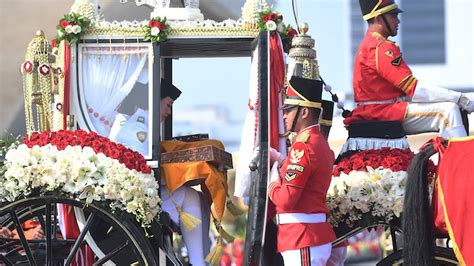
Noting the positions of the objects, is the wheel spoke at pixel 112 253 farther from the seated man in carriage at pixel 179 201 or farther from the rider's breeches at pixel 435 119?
the rider's breeches at pixel 435 119

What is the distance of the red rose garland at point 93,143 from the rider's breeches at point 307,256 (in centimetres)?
95

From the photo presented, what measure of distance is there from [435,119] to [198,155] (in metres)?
1.40

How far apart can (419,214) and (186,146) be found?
1.67 m

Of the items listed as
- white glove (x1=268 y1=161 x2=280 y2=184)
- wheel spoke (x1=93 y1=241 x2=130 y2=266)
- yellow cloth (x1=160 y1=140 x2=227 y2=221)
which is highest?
white glove (x1=268 y1=161 x2=280 y2=184)

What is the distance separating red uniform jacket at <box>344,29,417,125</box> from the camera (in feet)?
19.4

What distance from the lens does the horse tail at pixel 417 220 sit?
514 cm

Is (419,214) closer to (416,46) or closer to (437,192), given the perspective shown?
(437,192)

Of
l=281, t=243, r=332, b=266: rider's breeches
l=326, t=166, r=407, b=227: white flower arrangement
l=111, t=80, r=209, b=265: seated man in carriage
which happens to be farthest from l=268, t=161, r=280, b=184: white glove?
l=111, t=80, r=209, b=265: seated man in carriage

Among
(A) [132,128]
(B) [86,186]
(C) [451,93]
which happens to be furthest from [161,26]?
(C) [451,93]

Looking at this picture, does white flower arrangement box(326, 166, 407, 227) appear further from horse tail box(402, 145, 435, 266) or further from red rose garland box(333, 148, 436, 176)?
horse tail box(402, 145, 435, 266)

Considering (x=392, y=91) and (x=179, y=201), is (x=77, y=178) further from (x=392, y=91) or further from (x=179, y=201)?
(x=392, y=91)

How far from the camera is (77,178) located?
5.43 meters

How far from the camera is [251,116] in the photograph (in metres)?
5.72

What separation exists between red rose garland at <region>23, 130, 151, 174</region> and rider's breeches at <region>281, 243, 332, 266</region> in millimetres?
951
